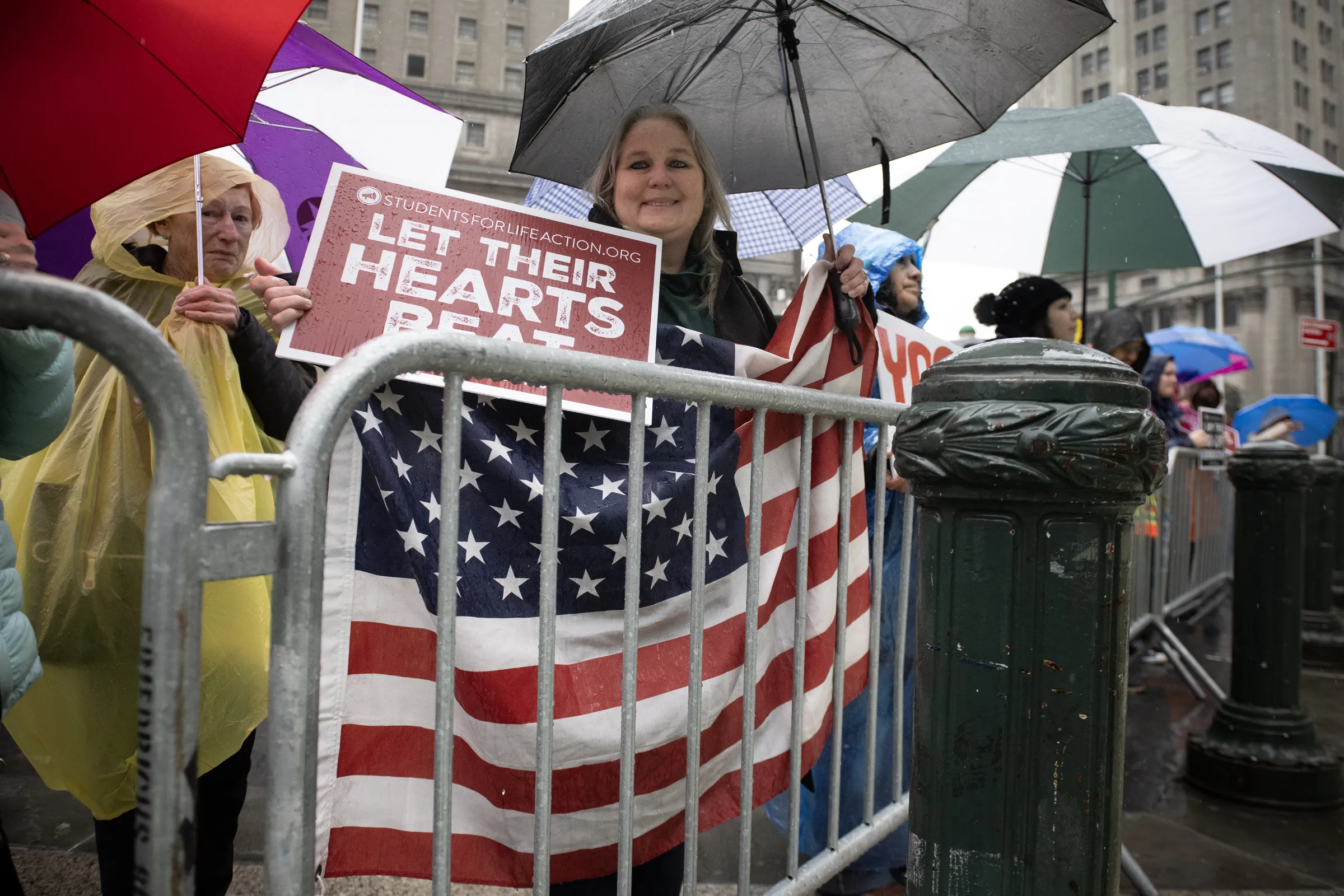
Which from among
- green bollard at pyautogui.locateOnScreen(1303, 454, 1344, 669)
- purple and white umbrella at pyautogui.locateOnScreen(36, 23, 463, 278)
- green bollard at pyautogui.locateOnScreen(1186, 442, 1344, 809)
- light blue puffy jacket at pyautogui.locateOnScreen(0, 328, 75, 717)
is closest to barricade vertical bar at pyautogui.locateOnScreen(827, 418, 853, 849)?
light blue puffy jacket at pyautogui.locateOnScreen(0, 328, 75, 717)

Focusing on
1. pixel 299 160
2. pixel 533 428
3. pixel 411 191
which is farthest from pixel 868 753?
pixel 299 160

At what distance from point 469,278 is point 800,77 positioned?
4.32ft

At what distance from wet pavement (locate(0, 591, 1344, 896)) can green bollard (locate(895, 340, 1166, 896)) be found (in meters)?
1.61

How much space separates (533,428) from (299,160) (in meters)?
2.37

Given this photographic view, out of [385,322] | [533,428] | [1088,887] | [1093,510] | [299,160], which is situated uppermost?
[299,160]

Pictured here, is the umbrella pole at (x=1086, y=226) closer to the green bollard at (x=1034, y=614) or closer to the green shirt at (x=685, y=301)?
the green shirt at (x=685, y=301)

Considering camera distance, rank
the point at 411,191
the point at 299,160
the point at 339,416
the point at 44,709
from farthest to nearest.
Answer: the point at 299,160 → the point at 44,709 → the point at 411,191 → the point at 339,416

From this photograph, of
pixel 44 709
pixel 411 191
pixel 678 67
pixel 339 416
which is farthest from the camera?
pixel 678 67

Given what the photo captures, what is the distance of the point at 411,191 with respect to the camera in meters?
1.97

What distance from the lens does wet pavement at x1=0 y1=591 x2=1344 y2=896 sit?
9.91 ft

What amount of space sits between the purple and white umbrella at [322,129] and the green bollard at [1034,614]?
248 cm

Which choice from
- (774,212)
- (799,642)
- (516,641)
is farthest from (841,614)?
(774,212)

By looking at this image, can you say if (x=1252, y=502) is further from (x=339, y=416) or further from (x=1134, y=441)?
(x=339, y=416)

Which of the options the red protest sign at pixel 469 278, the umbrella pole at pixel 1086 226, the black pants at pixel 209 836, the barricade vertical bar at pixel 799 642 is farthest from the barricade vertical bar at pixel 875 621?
A: the umbrella pole at pixel 1086 226
